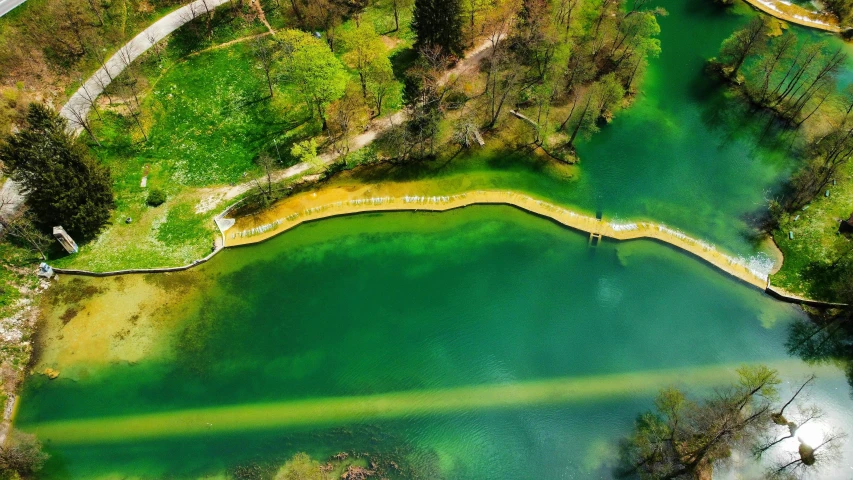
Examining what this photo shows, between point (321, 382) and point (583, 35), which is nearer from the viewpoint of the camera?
point (321, 382)

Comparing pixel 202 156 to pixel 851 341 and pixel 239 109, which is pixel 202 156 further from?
pixel 851 341

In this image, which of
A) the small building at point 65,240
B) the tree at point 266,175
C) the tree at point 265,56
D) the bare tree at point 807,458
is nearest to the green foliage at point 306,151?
the tree at point 266,175

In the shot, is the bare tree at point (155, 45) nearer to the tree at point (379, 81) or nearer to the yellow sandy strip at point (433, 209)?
the tree at point (379, 81)

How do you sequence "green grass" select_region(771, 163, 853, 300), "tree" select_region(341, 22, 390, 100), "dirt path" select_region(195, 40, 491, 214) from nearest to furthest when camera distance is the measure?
"green grass" select_region(771, 163, 853, 300), "dirt path" select_region(195, 40, 491, 214), "tree" select_region(341, 22, 390, 100)

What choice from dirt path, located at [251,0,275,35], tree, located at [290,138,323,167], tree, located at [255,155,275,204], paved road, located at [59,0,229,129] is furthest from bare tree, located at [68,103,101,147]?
dirt path, located at [251,0,275,35]

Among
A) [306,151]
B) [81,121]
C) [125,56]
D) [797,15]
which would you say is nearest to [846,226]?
[797,15]

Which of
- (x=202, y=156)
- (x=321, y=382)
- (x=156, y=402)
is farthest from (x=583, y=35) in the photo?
(x=156, y=402)

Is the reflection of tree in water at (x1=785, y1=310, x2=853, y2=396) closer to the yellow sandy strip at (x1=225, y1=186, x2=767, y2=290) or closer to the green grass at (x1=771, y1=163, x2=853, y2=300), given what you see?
the green grass at (x1=771, y1=163, x2=853, y2=300)
